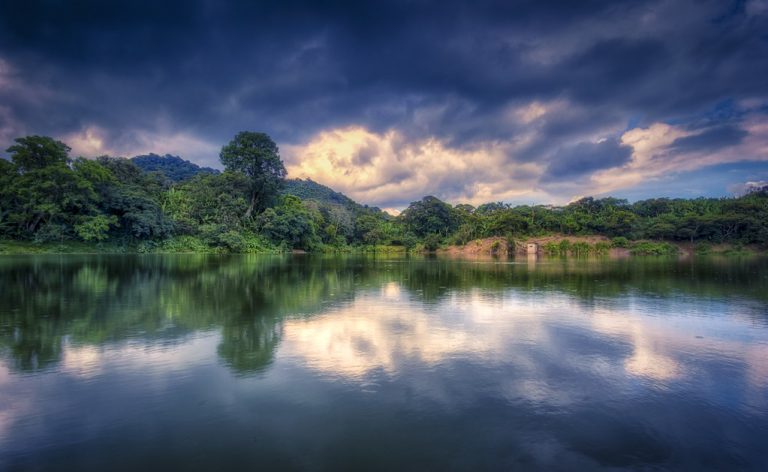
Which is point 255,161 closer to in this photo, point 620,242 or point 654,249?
point 620,242

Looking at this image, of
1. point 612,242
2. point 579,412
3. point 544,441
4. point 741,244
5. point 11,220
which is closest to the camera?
point 544,441

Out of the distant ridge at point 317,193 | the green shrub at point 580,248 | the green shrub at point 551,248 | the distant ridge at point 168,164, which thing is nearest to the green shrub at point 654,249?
the green shrub at point 580,248

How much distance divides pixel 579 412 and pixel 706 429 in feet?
4.26

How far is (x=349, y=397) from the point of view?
195 inches

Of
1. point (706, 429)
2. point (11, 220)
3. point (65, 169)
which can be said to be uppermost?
point (65, 169)

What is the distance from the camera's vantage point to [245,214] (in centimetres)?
5969

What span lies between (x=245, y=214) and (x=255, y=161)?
8.63m

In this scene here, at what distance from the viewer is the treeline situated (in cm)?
4053

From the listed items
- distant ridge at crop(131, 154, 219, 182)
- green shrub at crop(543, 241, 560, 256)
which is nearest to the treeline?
green shrub at crop(543, 241, 560, 256)

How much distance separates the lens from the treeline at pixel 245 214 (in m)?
40.5

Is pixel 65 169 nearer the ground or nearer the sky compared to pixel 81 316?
nearer the sky

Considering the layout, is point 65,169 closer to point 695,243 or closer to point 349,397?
point 349,397

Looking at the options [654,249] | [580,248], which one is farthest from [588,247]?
[654,249]

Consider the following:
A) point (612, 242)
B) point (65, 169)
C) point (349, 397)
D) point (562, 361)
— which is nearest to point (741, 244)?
point (612, 242)
